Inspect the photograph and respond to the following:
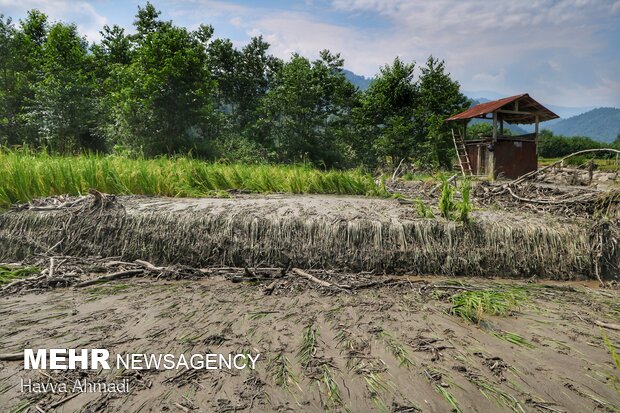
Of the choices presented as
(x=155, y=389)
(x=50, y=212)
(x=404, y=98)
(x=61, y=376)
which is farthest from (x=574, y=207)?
(x=404, y=98)

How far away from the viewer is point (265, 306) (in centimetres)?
341

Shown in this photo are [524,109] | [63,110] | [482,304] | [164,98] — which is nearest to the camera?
[482,304]

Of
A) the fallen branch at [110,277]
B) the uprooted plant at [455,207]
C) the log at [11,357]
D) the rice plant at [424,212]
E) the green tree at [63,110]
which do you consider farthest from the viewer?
the green tree at [63,110]

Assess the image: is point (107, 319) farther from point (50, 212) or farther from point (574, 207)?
point (574, 207)

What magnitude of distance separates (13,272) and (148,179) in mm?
2659

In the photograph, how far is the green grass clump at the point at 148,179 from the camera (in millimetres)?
5648

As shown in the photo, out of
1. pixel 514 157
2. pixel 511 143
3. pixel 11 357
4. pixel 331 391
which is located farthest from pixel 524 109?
pixel 11 357

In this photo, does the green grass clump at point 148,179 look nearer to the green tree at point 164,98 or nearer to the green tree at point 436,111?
the green tree at point 164,98

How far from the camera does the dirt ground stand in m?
2.13

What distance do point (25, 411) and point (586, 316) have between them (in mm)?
4354

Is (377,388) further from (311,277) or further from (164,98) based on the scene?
(164,98)

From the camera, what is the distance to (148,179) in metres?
6.36

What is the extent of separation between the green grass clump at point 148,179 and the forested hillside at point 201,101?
18.0 ft

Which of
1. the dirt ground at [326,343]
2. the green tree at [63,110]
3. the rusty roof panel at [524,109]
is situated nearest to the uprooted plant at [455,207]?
the dirt ground at [326,343]
